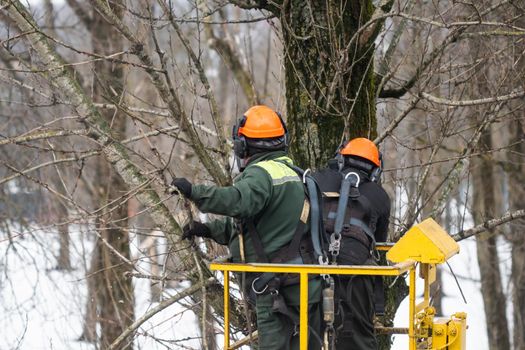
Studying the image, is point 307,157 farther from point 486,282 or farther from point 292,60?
point 486,282

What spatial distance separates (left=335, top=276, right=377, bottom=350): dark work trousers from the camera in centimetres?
598

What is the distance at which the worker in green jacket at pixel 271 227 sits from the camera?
17.9 ft

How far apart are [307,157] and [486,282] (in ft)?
33.0

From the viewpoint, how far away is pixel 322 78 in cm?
701

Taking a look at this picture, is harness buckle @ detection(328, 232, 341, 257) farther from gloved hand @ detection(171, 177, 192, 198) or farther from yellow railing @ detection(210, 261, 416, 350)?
gloved hand @ detection(171, 177, 192, 198)

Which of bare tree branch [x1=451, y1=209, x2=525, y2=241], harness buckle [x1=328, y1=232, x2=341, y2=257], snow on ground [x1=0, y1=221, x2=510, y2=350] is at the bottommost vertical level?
harness buckle [x1=328, y1=232, x2=341, y2=257]

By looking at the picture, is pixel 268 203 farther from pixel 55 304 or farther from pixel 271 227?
pixel 55 304

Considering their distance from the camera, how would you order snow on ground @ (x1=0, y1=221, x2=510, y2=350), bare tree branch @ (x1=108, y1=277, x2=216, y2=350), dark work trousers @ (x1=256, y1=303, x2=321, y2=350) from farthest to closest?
snow on ground @ (x1=0, y1=221, x2=510, y2=350)
bare tree branch @ (x1=108, y1=277, x2=216, y2=350)
dark work trousers @ (x1=256, y1=303, x2=321, y2=350)

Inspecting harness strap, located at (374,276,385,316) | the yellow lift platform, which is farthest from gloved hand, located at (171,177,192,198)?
harness strap, located at (374,276,385,316)

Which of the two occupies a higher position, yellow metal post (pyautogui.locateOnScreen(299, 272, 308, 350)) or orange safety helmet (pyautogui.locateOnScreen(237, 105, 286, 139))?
orange safety helmet (pyautogui.locateOnScreen(237, 105, 286, 139))

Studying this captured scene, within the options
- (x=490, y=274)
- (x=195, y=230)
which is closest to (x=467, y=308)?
(x=490, y=274)

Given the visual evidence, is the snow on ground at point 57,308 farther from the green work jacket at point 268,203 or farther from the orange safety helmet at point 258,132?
the orange safety helmet at point 258,132

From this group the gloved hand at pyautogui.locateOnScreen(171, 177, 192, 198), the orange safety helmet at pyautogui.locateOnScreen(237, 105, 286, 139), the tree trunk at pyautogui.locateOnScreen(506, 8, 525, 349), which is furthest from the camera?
the tree trunk at pyautogui.locateOnScreen(506, 8, 525, 349)

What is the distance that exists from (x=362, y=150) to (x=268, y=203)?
41.8 inches
